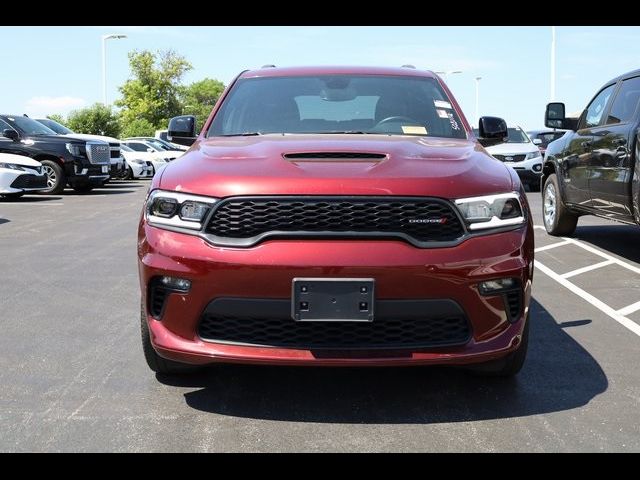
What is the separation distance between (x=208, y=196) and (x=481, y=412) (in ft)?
5.10

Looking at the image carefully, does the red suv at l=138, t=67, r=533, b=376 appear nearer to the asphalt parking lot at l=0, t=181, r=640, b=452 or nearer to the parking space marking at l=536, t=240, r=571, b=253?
the asphalt parking lot at l=0, t=181, r=640, b=452

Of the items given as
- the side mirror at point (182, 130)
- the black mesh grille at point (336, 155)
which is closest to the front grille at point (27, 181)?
the side mirror at point (182, 130)

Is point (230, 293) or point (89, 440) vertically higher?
point (230, 293)

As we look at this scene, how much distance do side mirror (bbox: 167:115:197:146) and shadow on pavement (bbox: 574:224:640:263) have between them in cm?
509

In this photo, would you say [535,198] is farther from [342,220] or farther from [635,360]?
[342,220]

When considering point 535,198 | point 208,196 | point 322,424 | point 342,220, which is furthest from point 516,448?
point 535,198

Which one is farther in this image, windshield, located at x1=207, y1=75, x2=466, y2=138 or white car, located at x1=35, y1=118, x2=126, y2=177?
white car, located at x1=35, y1=118, x2=126, y2=177

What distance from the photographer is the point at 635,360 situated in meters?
4.61

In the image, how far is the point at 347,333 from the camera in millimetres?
3506

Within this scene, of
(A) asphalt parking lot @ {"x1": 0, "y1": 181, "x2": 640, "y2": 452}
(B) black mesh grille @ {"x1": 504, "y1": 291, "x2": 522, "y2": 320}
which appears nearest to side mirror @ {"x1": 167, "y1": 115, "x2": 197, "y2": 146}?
(A) asphalt parking lot @ {"x1": 0, "y1": 181, "x2": 640, "y2": 452}

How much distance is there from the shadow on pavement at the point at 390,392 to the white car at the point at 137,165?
2278 centimetres

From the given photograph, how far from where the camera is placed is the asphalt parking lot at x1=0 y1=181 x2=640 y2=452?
336 cm

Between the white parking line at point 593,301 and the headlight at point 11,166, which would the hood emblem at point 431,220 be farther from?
the headlight at point 11,166
